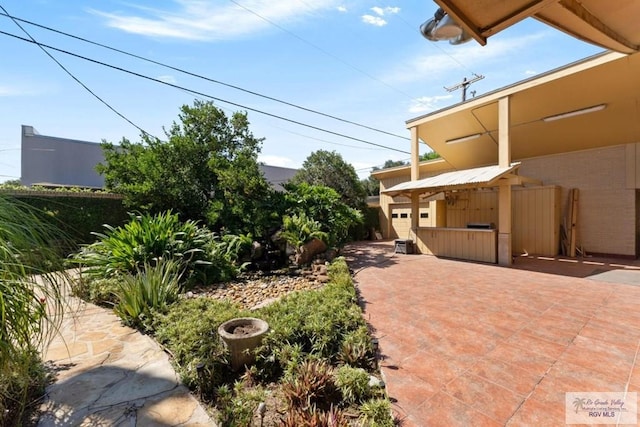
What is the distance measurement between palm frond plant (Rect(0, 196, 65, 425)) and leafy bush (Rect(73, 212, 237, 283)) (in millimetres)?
3220

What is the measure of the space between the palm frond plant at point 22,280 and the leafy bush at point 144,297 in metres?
1.76

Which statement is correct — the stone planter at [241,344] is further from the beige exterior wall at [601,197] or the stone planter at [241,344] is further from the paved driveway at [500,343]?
the beige exterior wall at [601,197]

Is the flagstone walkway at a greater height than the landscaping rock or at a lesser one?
lesser

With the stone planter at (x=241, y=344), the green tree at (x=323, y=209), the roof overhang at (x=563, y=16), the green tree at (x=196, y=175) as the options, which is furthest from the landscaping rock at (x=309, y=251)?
the roof overhang at (x=563, y=16)

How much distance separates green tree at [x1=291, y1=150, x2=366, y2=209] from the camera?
15.5 m

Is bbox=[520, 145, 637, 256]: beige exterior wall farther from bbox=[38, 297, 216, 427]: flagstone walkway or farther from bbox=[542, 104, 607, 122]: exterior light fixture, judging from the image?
bbox=[38, 297, 216, 427]: flagstone walkway

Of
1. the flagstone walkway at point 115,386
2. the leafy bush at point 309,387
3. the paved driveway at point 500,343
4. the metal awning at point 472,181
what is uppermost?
the metal awning at point 472,181

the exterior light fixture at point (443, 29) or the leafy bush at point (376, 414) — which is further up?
the exterior light fixture at point (443, 29)

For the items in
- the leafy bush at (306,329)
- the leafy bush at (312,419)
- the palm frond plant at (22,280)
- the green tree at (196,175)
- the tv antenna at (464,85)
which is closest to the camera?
the palm frond plant at (22,280)

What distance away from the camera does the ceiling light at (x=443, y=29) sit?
104 inches

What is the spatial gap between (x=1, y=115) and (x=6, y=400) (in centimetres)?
743

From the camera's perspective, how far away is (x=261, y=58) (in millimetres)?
8523

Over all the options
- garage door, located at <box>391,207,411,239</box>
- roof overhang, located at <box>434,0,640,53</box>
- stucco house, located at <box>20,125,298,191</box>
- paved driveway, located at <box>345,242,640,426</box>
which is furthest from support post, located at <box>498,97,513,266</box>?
stucco house, located at <box>20,125,298,191</box>

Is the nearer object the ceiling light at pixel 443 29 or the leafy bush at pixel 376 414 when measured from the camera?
the leafy bush at pixel 376 414
